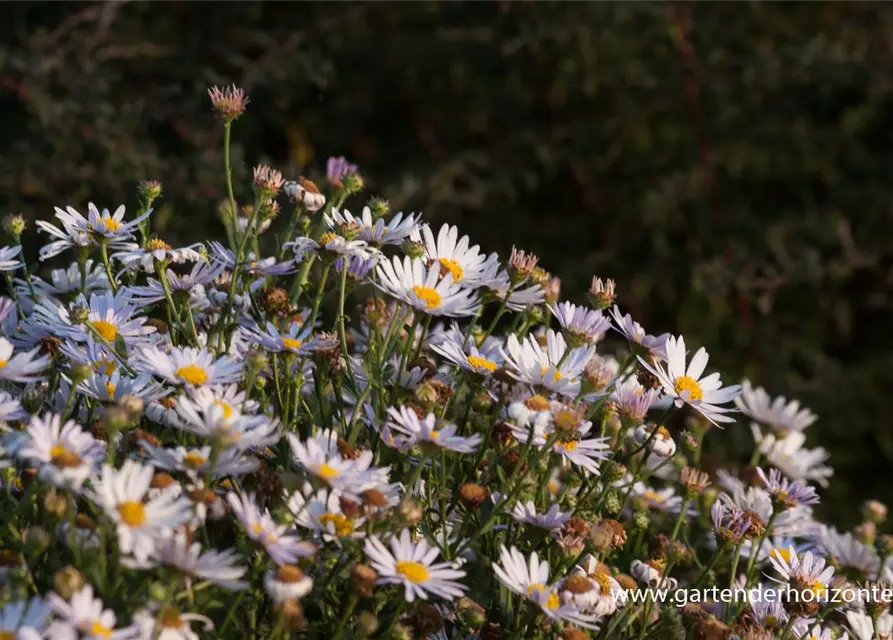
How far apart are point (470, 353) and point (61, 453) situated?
423 millimetres

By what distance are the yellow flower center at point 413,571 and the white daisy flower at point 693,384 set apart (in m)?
0.34

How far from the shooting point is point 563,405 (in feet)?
3.45

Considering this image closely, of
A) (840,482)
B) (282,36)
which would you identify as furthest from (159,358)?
(840,482)

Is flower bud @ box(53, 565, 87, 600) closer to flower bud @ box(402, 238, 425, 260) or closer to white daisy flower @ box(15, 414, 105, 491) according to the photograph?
white daisy flower @ box(15, 414, 105, 491)

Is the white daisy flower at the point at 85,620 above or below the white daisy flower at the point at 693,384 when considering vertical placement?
below

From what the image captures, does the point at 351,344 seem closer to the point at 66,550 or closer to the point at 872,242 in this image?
the point at 66,550

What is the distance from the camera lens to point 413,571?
911mm

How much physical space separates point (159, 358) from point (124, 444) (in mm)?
87

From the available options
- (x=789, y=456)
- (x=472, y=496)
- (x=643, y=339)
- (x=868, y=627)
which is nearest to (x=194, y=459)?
(x=472, y=496)

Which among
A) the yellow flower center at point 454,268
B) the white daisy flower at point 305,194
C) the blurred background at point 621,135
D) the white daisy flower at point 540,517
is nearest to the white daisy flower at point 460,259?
the yellow flower center at point 454,268

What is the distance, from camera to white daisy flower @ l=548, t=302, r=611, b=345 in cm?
114

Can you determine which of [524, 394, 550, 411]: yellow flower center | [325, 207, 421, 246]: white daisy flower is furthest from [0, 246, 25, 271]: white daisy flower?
[524, 394, 550, 411]: yellow flower center

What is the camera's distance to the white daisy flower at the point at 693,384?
3.72 feet

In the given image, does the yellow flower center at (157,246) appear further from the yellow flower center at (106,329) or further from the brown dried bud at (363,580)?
the brown dried bud at (363,580)
